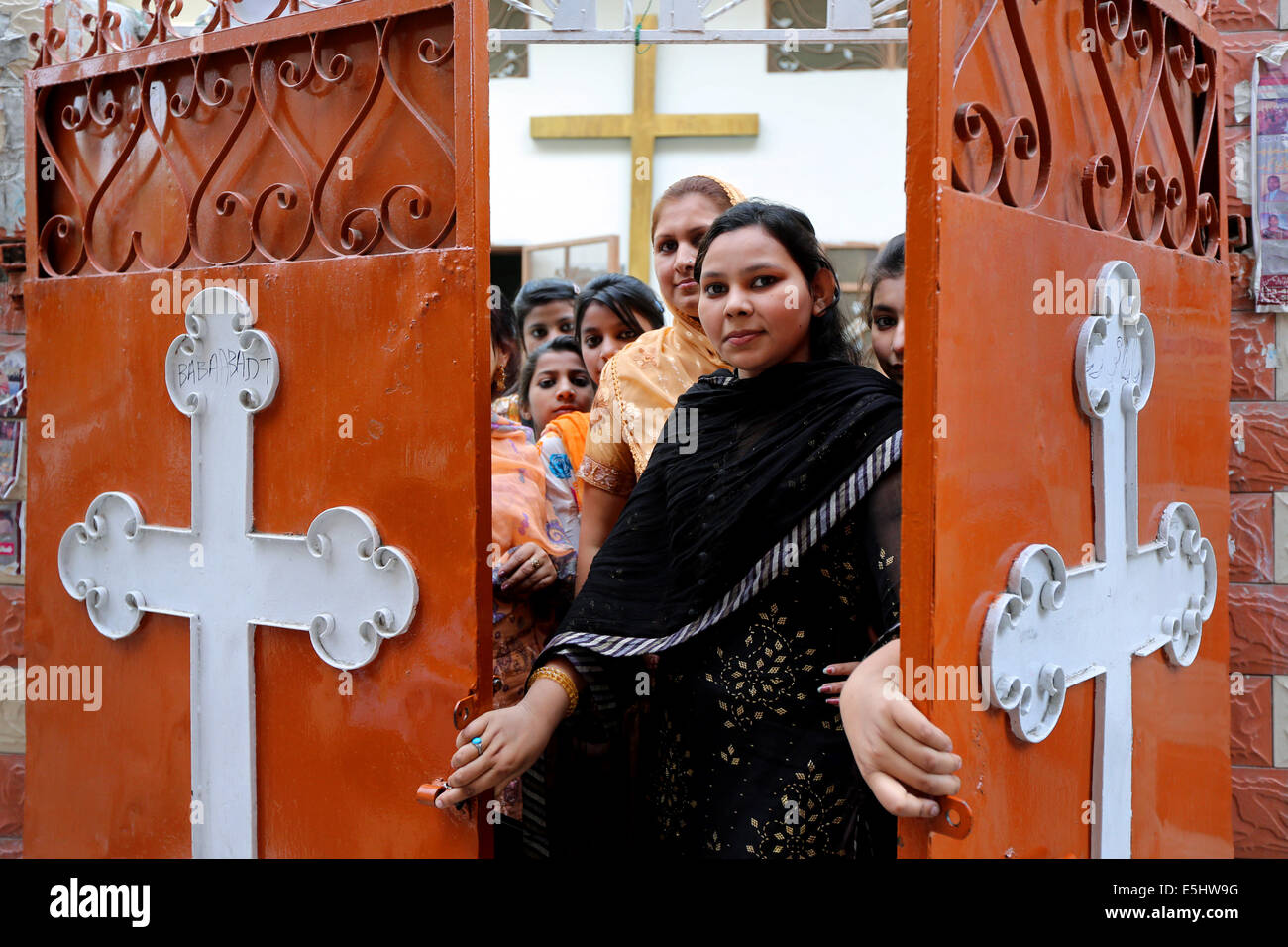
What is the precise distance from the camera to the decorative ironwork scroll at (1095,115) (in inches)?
53.0

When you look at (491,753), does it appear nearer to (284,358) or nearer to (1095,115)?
(284,358)

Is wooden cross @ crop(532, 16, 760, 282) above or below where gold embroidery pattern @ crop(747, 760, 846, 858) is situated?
above

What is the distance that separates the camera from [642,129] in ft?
25.0

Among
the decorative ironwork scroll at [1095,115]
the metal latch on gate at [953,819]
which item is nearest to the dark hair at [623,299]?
the decorative ironwork scroll at [1095,115]

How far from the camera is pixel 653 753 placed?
190cm

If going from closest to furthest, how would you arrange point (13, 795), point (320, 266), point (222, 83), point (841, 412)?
1. point (841, 412)
2. point (320, 266)
3. point (222, 83)
4. point (13, 795)

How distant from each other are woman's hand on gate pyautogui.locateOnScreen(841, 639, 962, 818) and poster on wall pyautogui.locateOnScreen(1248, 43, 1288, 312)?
58.3 inches

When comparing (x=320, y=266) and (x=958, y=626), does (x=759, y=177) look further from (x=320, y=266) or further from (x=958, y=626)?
(x=958, y=626)

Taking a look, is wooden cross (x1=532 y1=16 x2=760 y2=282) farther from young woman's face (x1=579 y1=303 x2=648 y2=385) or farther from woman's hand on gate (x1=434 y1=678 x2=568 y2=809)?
woman's hand on gate (x1=434 y1=678 x2=568 y2=809)

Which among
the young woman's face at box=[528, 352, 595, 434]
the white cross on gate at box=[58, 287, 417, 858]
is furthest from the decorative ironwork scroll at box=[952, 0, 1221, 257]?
the young woman's face at box=[528, 352, 595, 434]

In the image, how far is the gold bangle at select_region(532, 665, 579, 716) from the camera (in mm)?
1786

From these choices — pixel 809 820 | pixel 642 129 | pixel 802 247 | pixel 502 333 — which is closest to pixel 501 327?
pixel 502 333
